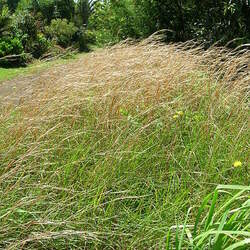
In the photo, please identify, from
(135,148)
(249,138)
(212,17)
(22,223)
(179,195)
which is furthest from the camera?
(212,17)

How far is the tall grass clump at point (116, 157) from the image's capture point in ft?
5.55

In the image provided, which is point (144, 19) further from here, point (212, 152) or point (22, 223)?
point (22, 223)

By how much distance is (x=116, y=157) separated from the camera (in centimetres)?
196

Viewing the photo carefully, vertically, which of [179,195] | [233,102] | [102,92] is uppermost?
[102,92]

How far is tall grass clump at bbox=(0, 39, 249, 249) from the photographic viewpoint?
5.55 feet

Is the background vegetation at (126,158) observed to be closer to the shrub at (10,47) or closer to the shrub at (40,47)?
the shrub at (40,47)

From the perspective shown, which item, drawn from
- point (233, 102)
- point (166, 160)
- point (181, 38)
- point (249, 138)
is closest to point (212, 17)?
point (181, 38)

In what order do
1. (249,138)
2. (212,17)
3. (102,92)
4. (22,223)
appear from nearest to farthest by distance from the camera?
(22,223), (249,138), (102,92), (212,17)

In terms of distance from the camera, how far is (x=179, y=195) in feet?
6.34

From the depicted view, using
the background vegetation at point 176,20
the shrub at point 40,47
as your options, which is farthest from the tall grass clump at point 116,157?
the shrub at point 40,47

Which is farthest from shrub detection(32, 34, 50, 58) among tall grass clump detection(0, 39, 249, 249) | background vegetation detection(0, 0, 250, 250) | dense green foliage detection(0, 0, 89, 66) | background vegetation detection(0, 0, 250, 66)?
tall grass clump detection(0, 39, 249, 249)

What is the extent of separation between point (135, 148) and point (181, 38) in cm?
448

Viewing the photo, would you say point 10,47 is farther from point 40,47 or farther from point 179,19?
point 179,19

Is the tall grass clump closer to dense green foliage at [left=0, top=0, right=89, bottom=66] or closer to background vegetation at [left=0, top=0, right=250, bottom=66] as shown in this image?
background vegetation at [left=0, top=0, right=250, bottom=66]
